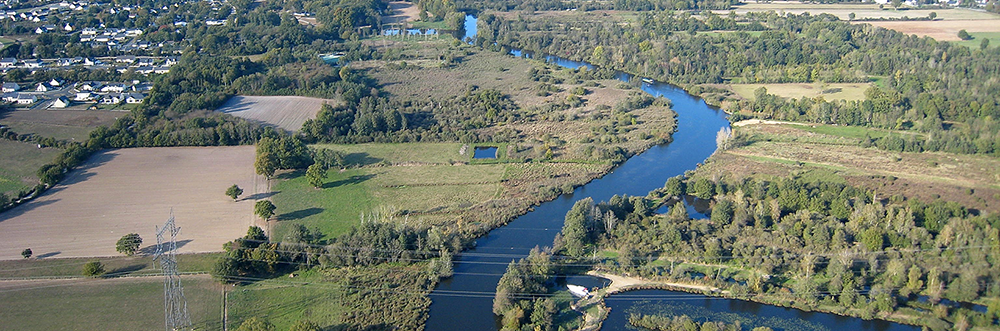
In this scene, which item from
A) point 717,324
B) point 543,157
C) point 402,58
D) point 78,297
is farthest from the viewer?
point 402,58

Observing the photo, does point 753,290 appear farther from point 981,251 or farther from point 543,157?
point 543,157

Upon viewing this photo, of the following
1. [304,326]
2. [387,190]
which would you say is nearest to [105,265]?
[304,326]

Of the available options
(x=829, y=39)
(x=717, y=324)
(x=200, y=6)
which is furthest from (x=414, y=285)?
(x=200, y=6)

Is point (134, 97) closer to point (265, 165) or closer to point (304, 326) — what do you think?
point (265, 165)

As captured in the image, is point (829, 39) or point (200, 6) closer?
point (829, 39)

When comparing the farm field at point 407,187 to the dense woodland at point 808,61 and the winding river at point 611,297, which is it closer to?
the winding river at point 611,297

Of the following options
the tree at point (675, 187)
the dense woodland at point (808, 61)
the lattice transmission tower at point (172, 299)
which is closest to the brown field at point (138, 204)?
the lattice transmission tower at point (172, 299)

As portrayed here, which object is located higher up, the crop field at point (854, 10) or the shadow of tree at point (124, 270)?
the crop field at point (854, 10)
